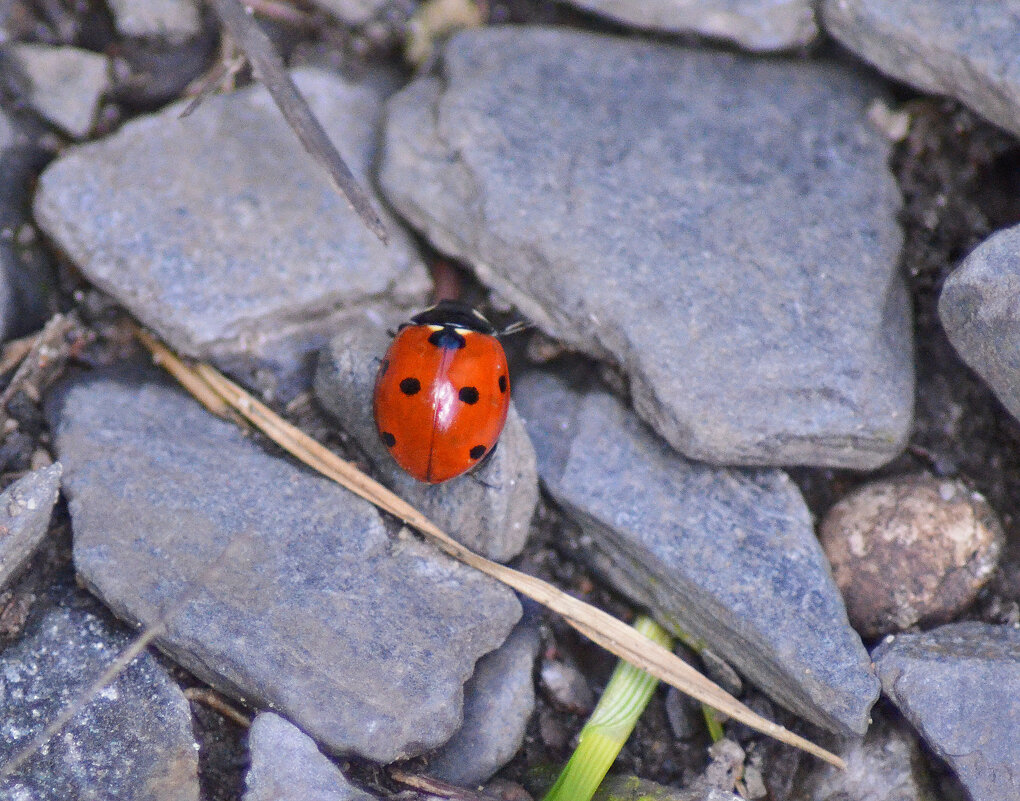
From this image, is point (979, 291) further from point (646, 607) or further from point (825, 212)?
point (646, 607)

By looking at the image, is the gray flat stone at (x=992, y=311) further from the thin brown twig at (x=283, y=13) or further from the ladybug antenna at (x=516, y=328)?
the thin brown twig at (x=283, y=13)

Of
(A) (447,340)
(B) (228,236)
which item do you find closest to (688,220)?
(A) (447,340)

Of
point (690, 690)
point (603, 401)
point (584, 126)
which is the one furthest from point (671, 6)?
point (690, 690)

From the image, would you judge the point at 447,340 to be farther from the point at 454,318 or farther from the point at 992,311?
the point at 992,311

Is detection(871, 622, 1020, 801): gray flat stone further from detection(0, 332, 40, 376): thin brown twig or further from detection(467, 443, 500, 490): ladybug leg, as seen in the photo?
detection(0, 332, 40, 376): thin brown twig

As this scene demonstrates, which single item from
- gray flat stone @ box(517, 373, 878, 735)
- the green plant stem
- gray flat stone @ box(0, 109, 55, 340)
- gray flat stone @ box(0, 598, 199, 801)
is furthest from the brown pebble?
gray flat stone @ box(0, 109, 55, 340)

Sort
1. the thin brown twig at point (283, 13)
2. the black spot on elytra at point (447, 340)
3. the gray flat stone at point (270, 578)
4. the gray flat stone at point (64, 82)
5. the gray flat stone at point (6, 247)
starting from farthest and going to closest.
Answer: the thin brown twig at point (283, 13) → the gray flat stone at point (64, 82) → the gray flat stone at point (6, 247) → the black spot on elytra at point (447, 340) → the gray flat stone at point (270, 578)

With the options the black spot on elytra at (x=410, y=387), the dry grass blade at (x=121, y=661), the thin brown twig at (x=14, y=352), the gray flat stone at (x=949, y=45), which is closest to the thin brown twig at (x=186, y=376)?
the thin brown twig at (x=14, y=352)
